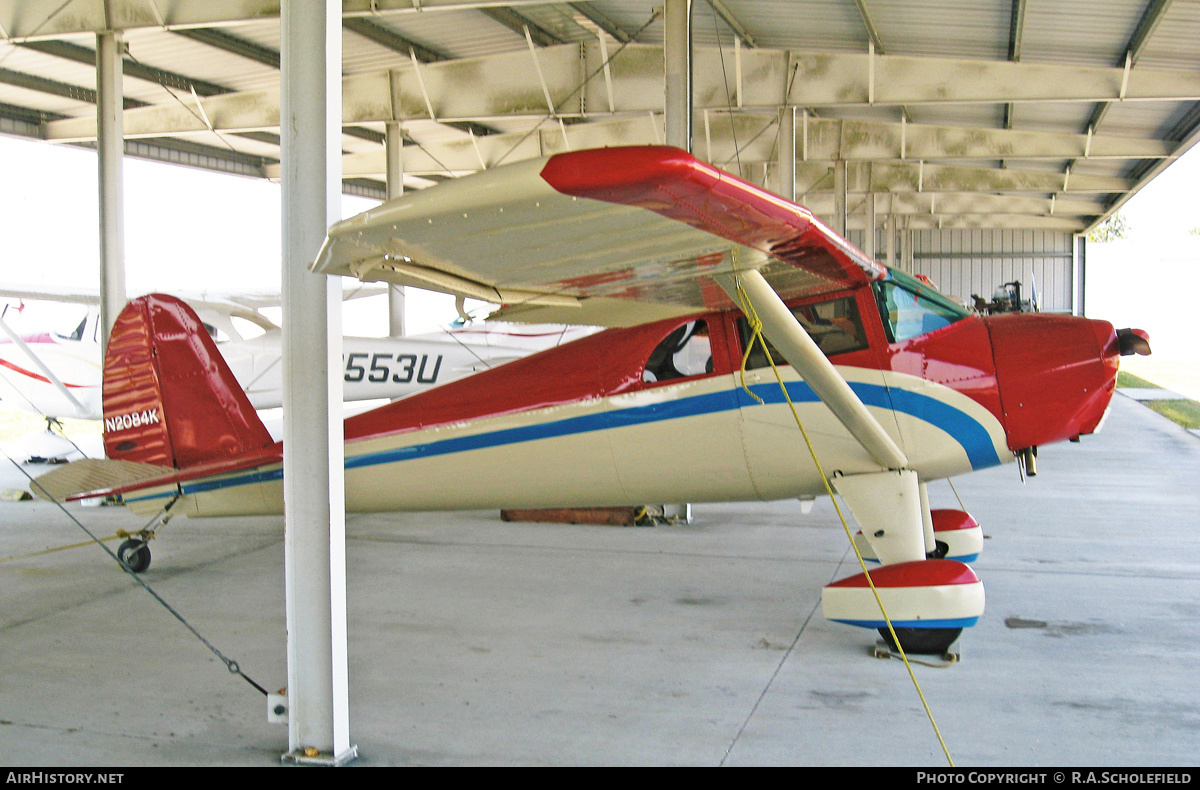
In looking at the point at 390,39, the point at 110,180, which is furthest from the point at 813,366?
the point at 390,39

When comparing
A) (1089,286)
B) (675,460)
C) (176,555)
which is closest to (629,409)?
(675,460)

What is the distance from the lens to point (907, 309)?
5387 millimetres

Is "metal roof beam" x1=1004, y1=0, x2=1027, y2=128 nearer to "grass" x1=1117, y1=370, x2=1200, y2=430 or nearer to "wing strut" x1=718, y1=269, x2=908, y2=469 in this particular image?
"grass" x1=1117, y1=370, x2=1200, y2=430

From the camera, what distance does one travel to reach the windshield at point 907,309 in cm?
535

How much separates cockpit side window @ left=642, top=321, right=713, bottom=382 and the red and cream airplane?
0.01m

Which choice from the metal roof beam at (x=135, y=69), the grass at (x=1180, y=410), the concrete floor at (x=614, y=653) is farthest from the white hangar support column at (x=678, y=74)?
the grass at (x=1180, y=410)

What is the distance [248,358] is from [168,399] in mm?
7828

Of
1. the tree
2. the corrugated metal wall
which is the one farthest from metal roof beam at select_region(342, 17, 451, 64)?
the tree

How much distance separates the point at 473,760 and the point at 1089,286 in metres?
46.0

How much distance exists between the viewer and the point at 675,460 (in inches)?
219

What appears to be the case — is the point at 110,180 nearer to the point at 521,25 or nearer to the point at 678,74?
the point at 521,25

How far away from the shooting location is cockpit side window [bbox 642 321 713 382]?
218 inches

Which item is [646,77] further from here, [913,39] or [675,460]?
[675,460]

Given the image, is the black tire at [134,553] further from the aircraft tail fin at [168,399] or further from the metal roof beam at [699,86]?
the metal roof beam at [699,86]
